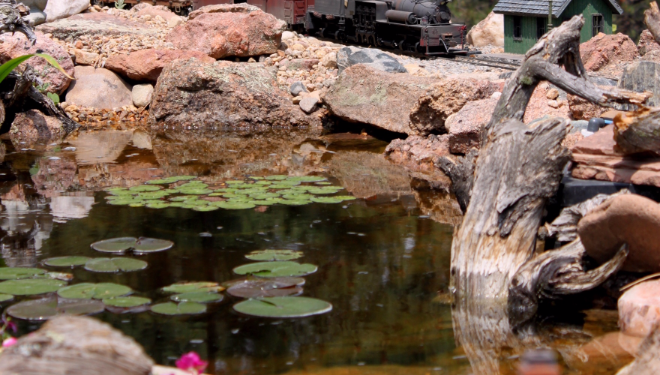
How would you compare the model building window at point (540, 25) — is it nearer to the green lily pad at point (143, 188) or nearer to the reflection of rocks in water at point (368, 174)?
the reflection of rocks in water at point (368, 174)

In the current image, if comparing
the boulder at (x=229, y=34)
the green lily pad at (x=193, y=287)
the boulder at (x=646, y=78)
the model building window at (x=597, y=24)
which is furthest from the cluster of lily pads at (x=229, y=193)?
the model building window at (x=597, y=24)

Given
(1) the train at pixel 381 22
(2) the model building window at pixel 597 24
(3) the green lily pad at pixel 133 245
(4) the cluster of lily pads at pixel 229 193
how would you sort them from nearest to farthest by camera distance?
(3) the green lily pad at pixel 133 245 → (4) the cluster of lily pads at pixel 229 193 → (1) the train at pixel 381 22 → (2) the model building window at pixel 597 24

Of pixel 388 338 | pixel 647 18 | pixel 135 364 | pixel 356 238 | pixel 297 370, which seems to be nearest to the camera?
pixel 135 364

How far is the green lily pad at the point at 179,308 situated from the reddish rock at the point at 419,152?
175 inches

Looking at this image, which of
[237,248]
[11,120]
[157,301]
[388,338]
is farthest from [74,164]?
[388,338]

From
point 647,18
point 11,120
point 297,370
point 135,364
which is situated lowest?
point 297,370

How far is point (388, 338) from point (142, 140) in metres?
7.16

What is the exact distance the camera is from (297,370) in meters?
3.87

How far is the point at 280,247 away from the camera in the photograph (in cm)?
572

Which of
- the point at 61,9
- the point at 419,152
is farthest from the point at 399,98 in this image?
the point at 61,9

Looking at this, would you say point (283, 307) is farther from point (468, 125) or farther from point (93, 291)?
point (468, 125)

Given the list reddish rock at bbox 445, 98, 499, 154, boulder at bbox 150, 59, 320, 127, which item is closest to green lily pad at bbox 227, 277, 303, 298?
reddish rock at bbox 445, 98, 499, 154

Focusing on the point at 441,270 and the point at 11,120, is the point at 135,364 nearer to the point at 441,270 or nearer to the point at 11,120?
the point at 441,270

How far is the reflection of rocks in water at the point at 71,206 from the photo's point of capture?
6.56 m
